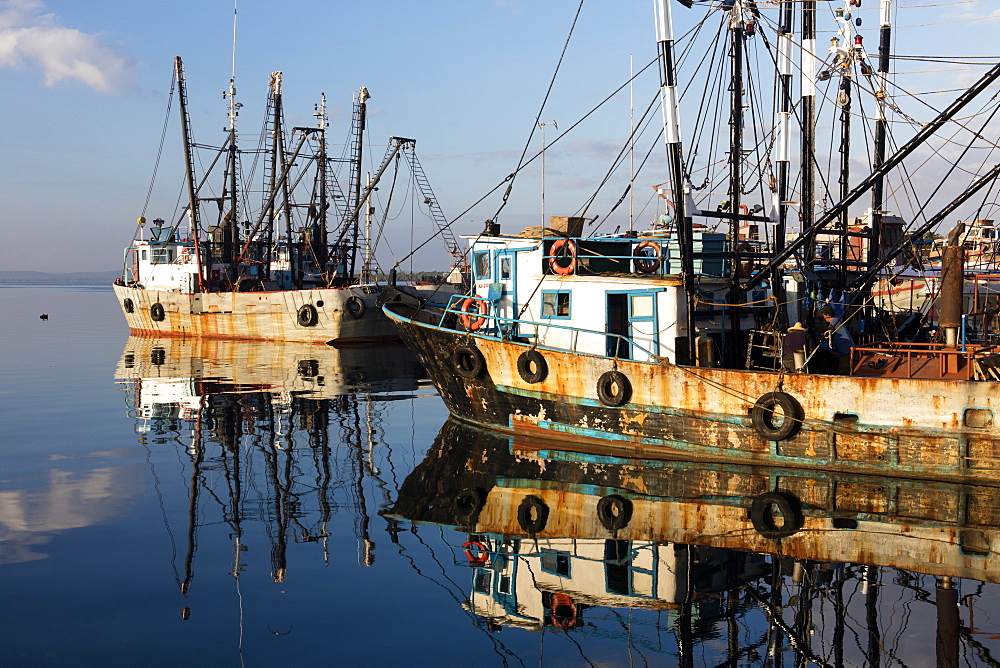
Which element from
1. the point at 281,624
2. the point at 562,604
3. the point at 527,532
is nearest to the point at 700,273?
the point at 527,532

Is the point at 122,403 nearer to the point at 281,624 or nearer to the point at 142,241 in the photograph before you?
the point at 281,624

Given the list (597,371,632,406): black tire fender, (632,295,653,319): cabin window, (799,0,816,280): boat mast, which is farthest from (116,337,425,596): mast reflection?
(799,0,816,280): boat mast

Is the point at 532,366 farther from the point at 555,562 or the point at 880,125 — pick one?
the point at 880,125

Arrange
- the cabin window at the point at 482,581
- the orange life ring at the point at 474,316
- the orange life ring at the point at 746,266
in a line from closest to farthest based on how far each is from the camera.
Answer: the cabin window at the point at 482,581, the orange life ring at the point at 474,316, the orange life ring at the point at 746,266

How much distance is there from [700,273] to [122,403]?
1585cm

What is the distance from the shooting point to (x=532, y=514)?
41.2ft

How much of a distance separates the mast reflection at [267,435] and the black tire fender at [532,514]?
86.5 inches

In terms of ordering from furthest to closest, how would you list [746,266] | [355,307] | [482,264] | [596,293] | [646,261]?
[355,307] → [746,266] → [482,264] → [646,261] → [596,293]

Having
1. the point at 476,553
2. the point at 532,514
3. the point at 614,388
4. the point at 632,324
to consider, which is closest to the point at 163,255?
the point at 632,324

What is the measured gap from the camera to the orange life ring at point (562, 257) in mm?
16884

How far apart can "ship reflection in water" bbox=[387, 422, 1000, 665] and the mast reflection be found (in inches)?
57.1

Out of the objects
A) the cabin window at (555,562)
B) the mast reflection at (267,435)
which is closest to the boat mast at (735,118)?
the cabin window at (555,562)

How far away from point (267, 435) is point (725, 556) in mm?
11185

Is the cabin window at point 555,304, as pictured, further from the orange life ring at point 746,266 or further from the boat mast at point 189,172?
the boat mast at point 189,172
